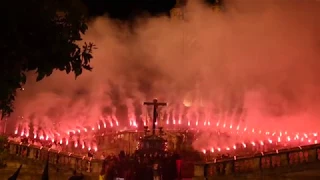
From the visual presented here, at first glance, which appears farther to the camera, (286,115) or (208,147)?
(286,115)

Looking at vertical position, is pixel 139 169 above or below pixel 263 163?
below

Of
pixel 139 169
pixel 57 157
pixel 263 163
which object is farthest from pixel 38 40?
pixel 57 157

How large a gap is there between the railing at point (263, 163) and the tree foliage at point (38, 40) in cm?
1043

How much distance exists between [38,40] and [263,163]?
11.8 metres

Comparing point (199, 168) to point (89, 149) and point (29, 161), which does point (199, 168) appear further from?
point (89, 149)

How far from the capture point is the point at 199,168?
640 inches

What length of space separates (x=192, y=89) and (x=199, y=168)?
31.6 meters

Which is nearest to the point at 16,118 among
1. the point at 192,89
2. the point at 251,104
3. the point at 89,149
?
the point at 89,149

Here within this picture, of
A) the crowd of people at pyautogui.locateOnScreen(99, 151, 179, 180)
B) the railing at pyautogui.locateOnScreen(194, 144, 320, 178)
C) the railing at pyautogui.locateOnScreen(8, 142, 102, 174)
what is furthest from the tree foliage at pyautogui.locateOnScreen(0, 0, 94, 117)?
the railing at pyautogui.locateOnScreen(8, 142, 102, 174)

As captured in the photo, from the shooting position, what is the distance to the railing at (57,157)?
1775 centimetres

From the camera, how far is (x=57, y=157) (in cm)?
1864

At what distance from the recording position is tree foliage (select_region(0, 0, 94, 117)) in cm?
627

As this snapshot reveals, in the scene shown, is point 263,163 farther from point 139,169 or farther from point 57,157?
point 57,157

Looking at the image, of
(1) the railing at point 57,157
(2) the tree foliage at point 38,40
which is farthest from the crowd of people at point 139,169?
(2) the tree foliage at point 38,40
